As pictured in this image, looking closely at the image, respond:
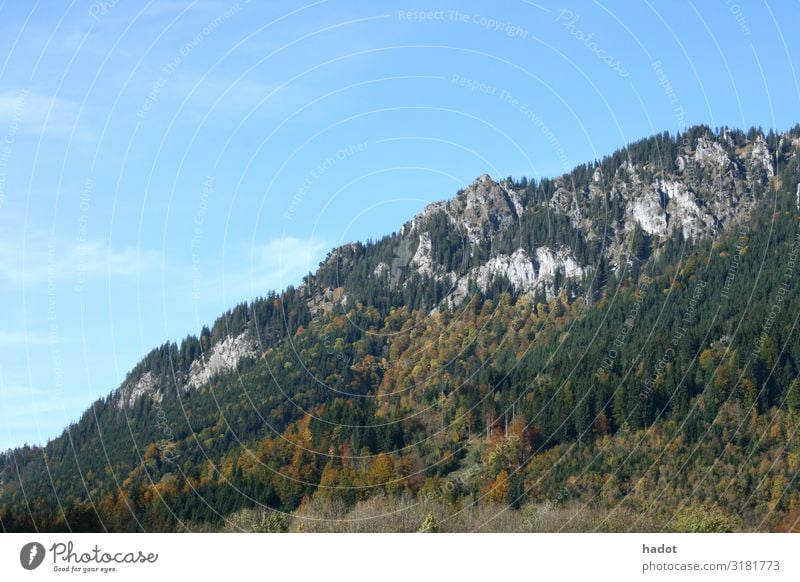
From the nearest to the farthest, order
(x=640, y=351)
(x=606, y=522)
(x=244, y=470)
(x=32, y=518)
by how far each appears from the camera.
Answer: (x=606, y=522)
(x=32, y=518)
(x=244, y=470)
(x=640, y=351)

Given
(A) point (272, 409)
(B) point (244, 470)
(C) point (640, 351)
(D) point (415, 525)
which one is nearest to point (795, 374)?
(C) point (640, 351)

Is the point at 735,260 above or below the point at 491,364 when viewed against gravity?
above

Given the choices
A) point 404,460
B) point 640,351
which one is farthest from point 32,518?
point 640,351

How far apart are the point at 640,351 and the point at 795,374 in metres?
23.9

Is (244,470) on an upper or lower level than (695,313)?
lower

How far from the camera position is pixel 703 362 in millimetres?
144625

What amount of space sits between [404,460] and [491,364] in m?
46.7

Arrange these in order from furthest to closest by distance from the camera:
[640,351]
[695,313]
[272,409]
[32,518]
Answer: [272,409] → [695,313] → [640,351] → [32,518]

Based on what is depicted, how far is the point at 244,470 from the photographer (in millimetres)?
142500

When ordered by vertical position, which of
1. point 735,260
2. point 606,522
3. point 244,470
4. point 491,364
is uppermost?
point 735,260

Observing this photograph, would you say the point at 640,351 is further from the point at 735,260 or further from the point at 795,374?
the point at 735,260
